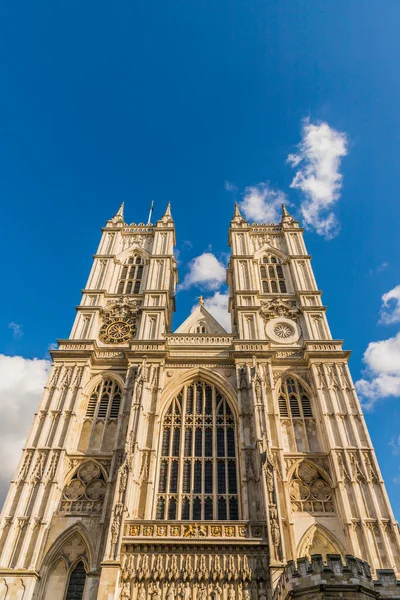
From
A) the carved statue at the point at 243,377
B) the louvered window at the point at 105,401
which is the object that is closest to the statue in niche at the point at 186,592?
the louvered window at the point at 105,401

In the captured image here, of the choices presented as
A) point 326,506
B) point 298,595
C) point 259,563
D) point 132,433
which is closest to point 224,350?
point 132,433

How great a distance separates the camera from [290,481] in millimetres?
21250

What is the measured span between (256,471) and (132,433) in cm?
614

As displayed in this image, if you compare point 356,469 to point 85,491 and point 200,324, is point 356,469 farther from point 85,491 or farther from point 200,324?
point 200,324

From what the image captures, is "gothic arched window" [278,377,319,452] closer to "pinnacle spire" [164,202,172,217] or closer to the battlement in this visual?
the battlement

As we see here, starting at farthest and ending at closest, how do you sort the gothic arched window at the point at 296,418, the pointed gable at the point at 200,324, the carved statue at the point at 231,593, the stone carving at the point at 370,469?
the pointed gable at the point at 200,324
the gothic arched window at the point at 296,418
the stone carving at the point at 370,469
the carved statue at the point at 231,593

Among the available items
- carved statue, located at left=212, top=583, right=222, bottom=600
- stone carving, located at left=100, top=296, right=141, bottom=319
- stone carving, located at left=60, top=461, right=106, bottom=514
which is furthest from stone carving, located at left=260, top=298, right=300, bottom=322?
carved statue, located at left=212, top=583, right=222, bottom=600

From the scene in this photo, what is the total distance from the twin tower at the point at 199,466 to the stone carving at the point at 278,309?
0.11m

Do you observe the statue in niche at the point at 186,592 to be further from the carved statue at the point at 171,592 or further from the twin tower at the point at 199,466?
the carved statue at the point at 171,592

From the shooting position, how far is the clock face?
2780 centimetres

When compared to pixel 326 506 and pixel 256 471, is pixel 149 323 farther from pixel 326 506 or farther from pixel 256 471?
Result: pixel 326 506

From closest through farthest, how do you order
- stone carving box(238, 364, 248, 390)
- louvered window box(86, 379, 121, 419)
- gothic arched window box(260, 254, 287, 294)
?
stone carving box(238, 364, 248, 390)
louvered window box(86, 379, 121, 419)
gothic arched window box(260, 254, 287, 294)

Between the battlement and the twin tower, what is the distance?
0.15 ft

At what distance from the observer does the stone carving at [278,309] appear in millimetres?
29172
